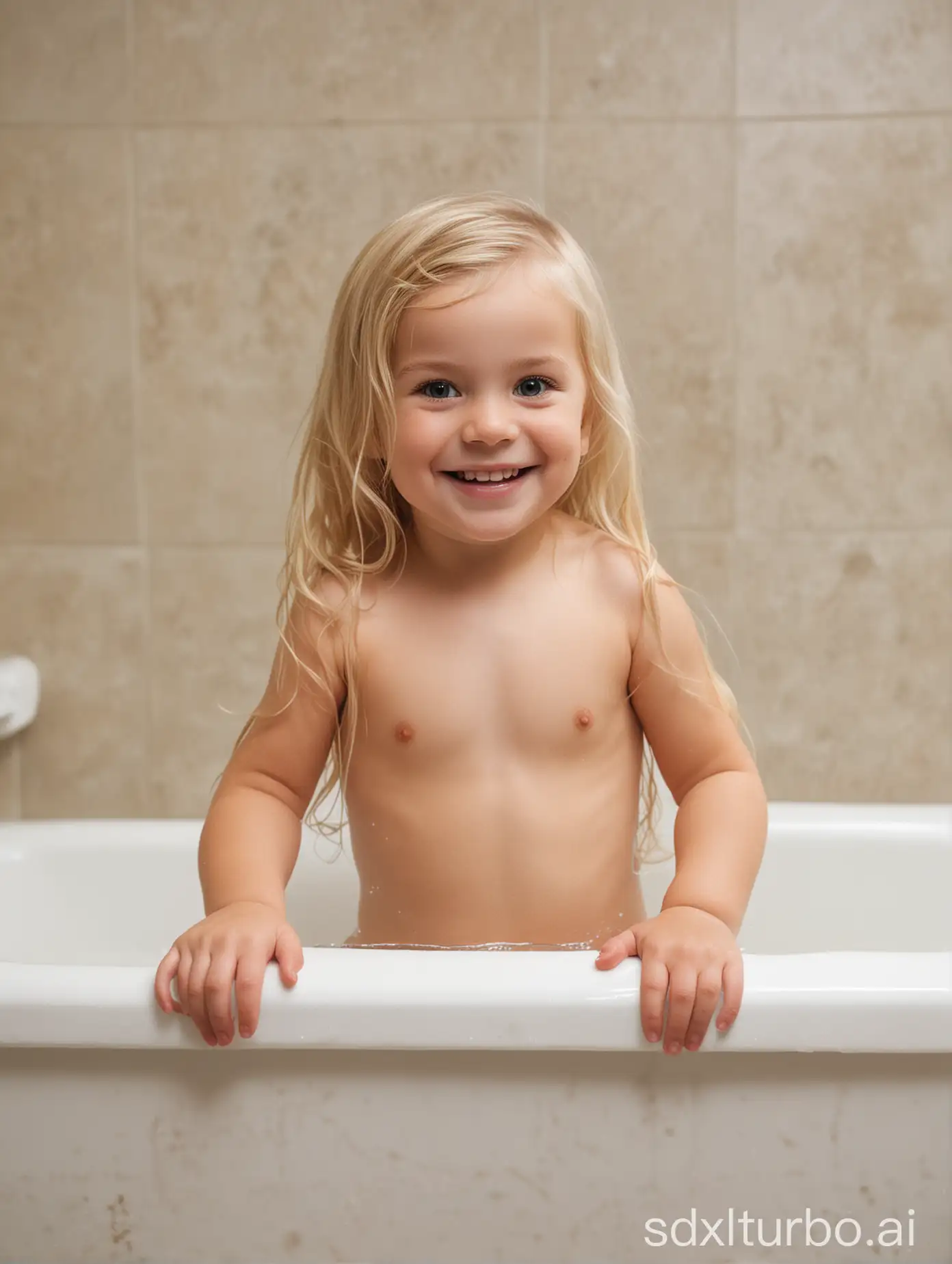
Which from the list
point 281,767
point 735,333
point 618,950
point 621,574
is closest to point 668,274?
point 735,333

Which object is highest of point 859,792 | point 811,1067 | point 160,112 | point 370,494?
point 160,112

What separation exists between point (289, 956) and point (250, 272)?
97 centimetres

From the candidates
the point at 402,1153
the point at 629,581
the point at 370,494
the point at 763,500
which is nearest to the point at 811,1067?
the point at 402,1153

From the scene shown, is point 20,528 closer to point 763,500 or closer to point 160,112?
point 160,112

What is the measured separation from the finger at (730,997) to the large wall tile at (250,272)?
95 centimetres

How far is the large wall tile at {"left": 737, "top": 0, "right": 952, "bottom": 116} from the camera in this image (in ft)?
4.75

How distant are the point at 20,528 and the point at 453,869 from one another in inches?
32.9

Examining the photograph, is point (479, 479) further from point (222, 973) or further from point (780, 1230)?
point (780, 1230)

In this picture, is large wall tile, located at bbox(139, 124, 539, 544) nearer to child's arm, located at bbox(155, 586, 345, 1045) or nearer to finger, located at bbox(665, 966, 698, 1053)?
child's arm, located at bbox(155, 586, 345, 1045)

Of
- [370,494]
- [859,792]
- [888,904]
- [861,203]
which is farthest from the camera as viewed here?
[859,792]

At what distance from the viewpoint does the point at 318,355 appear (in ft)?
4.97

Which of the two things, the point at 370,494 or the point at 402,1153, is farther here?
Answer: the point at 370,494

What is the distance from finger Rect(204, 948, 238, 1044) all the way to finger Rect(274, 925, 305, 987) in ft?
0.10

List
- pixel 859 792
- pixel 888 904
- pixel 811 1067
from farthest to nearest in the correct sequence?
pixel 859 792
pixel 888 904
pixel 811 1067
